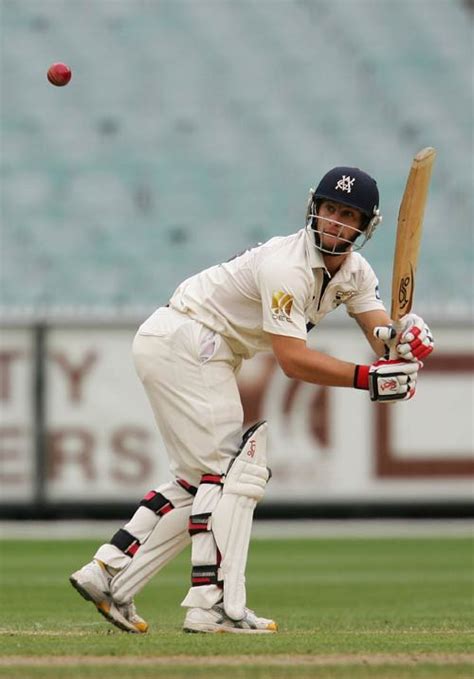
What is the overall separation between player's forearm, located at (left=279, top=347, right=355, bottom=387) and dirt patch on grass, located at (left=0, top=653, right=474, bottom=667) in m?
1.07

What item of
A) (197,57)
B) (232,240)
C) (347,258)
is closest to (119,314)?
(232,240)

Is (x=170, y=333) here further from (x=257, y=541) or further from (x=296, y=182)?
(x=296, y=182)

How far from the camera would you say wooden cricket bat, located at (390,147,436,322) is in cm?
521

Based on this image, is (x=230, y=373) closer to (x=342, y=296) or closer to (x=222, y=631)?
(x=342, y=296)

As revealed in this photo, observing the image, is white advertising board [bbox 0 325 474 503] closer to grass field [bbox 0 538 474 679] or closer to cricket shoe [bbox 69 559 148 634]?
grass field [bbox 0 538 474 679]

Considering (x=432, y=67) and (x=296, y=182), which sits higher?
(x=432, y=67)

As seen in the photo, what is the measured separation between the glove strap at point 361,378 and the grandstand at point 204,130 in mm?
10445

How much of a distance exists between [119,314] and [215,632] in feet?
26.0

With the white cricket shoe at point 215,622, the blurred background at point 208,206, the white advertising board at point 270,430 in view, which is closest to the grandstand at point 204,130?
the blurred background at point 208,206

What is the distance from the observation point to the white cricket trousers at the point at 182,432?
206 inches

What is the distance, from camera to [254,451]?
5.21 m

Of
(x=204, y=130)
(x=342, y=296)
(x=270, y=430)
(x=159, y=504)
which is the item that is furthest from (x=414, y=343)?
(x=204, y=130)

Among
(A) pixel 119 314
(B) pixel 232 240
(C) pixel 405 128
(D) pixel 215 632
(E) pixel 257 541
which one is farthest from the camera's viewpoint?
(C) pixel 405 128

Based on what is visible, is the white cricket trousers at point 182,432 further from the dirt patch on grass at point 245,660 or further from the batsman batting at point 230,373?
the dirt patch on grass at point 245,660
